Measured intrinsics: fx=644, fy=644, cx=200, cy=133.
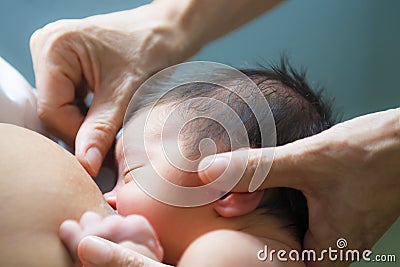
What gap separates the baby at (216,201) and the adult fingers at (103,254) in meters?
0.06

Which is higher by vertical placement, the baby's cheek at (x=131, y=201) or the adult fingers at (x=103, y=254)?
the adult fingers at (x=103, y=254)

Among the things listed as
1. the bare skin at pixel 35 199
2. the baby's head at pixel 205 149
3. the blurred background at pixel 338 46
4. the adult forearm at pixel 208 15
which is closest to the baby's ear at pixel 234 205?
the baby's head at pixel 205 149

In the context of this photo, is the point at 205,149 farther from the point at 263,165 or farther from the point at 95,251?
the point at 95,251

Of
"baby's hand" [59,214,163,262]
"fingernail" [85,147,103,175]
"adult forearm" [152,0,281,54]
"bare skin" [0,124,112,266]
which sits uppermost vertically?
"adult forearm" [152,0,281,54]

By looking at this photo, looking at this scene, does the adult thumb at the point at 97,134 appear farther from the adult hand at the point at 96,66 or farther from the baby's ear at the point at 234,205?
the baby's ear at the point at 234,205

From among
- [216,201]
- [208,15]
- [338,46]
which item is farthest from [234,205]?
[338,46]

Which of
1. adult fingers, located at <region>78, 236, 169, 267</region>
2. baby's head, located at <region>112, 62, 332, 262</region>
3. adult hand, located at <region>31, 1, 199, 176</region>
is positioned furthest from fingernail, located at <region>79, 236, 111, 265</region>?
adult hand, located at <region>31, 1, 199, 176</region>

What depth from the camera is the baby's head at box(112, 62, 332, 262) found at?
0.67m

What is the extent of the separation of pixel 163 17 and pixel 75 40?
0.57 ft

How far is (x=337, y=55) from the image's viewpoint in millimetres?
1553

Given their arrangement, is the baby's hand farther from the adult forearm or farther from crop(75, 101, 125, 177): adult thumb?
the adult forearm

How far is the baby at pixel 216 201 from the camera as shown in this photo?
0.64 meters

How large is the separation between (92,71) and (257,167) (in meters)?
0.34

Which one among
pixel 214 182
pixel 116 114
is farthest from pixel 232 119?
pixel 116 114
